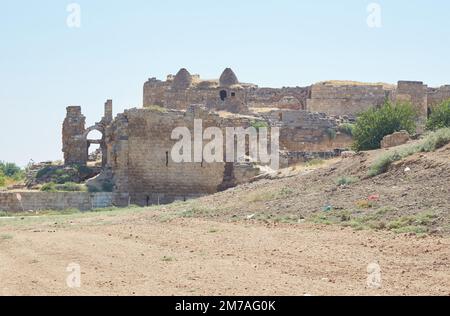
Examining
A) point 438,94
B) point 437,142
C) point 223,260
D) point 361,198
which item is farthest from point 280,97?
point 223,260

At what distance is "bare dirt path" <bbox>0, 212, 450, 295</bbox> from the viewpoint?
9.57 meters

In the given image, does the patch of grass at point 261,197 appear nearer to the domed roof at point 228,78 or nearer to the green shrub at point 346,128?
the green shrub at point 346,128

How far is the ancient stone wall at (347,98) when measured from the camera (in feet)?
135

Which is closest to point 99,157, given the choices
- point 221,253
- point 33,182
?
point 33,182

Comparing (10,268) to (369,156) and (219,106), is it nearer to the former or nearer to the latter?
(369,156)

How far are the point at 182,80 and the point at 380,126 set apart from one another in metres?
18.6

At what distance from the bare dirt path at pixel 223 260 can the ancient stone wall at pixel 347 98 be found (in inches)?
1012

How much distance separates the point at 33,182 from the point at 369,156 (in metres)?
14.7

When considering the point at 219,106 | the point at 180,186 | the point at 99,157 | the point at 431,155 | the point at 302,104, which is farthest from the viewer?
the point at 302,104

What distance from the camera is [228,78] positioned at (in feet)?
140

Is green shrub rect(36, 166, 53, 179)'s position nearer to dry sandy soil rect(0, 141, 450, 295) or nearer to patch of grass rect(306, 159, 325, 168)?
dry sandy soil rect(0, 141, 450, 295)

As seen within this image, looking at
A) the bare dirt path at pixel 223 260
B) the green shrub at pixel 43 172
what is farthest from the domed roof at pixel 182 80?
the bare dirt path at pixel 223 260

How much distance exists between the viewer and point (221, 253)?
12.5 metres

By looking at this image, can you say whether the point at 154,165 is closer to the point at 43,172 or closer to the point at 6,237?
the point at 43,172
